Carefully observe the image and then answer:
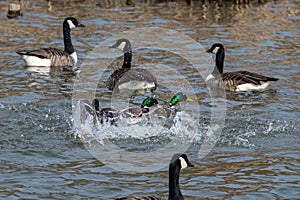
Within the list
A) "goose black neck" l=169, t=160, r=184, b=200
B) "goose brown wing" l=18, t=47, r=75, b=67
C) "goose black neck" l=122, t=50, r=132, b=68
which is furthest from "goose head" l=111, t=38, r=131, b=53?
"goose black neck" l=169, t=160, r=184, b=200

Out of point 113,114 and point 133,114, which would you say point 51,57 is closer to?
point 133,114

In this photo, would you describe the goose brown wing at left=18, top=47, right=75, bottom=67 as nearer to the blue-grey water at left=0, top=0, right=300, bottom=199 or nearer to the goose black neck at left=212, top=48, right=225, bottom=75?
the blue-grey water at left=0, top=0, right=300, bottom=199

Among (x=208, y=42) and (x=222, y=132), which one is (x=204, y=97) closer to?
(x=222, y=132)

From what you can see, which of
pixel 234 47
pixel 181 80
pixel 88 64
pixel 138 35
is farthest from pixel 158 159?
pixel 138 35

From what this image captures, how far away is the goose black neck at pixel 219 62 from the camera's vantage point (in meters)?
16.4

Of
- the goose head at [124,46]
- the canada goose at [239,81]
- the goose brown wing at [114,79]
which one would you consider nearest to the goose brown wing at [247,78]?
the canada goose at [239,81]

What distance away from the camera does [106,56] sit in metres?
18.5

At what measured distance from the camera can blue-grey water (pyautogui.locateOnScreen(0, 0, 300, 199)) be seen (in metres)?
9.50

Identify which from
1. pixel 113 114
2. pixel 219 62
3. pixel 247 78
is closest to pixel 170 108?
pixel 113 114

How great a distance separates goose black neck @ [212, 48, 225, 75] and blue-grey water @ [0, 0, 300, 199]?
48 cm

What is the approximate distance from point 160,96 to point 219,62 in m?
2.17

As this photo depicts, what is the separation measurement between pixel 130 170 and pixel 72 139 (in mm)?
1734

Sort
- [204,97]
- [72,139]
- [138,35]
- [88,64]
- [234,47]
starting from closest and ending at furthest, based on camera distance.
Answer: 1. [72,139]
2. [204,97]
3. [88,64]
4. [234,47]
5. [138,35]

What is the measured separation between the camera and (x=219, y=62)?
16531 mm
